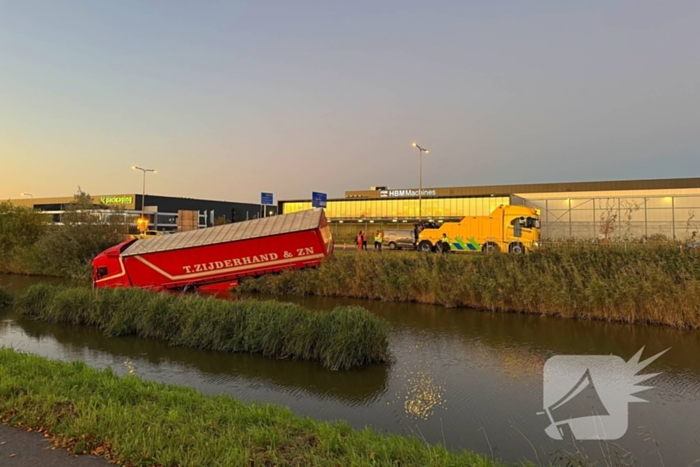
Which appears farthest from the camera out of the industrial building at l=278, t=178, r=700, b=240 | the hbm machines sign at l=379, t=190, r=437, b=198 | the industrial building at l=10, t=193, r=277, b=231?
the industrial building at l=10, t=193, r=277, b=231

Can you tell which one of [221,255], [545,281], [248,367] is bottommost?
[248,367]

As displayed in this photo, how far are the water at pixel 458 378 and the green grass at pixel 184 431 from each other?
1635mm

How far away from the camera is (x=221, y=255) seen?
1897 centimetres

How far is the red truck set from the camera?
60.5 feet

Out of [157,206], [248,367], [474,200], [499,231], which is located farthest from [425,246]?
[157,206]

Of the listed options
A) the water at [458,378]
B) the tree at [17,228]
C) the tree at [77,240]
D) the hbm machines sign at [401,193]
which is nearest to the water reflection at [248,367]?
the water at [458,378]

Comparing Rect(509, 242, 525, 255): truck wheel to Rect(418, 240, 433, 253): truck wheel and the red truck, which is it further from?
the red truck

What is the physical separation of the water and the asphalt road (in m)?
3.53

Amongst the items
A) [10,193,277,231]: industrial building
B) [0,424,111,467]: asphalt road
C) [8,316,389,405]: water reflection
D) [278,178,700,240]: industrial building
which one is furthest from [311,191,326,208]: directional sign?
[10,193,277,231]: industrial building

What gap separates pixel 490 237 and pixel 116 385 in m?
27.6

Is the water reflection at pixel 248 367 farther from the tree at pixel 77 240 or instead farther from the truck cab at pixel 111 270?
the tree at pixel 77 240

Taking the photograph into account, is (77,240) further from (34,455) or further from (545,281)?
(34,455)

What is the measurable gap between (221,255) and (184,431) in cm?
1458

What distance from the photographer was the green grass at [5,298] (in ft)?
60.8
